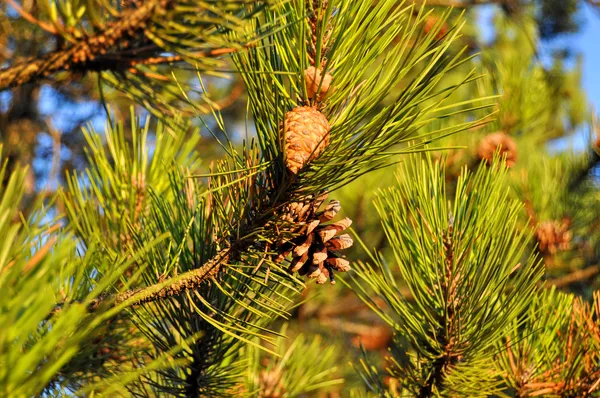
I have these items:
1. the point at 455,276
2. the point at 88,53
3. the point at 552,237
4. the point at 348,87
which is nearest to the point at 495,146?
the point at 552,237

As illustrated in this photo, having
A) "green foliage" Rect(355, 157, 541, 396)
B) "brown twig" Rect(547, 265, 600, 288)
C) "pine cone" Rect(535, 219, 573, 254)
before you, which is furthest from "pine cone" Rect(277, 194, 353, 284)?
"brown twig" Rect(547, 265, 600, 288)

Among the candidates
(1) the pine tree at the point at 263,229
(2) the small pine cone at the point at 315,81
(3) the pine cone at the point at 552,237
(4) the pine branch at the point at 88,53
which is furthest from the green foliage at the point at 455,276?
(3) the pine cone at the point at 552,237

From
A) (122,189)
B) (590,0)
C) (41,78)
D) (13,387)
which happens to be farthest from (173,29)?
(590,0)

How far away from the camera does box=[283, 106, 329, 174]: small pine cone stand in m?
0.60

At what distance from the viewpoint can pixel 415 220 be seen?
33.1 inches

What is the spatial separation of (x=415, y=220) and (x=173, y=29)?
0.45 metres

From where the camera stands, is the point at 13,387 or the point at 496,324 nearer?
the point at 13,387

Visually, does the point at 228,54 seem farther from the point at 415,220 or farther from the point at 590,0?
the point at 590,0

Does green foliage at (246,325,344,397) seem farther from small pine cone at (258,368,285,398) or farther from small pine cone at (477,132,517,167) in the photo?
small pine cone at (477,132,517,167)

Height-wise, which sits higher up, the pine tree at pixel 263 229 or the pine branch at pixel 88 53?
the pine branch at pixel 88 53

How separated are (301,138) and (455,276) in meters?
0.36

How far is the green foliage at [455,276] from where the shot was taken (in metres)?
0.78

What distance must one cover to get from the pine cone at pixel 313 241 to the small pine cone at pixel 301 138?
8 centimetres

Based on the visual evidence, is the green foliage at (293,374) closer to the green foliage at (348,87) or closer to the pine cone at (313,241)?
the pine cone at (313,241)
